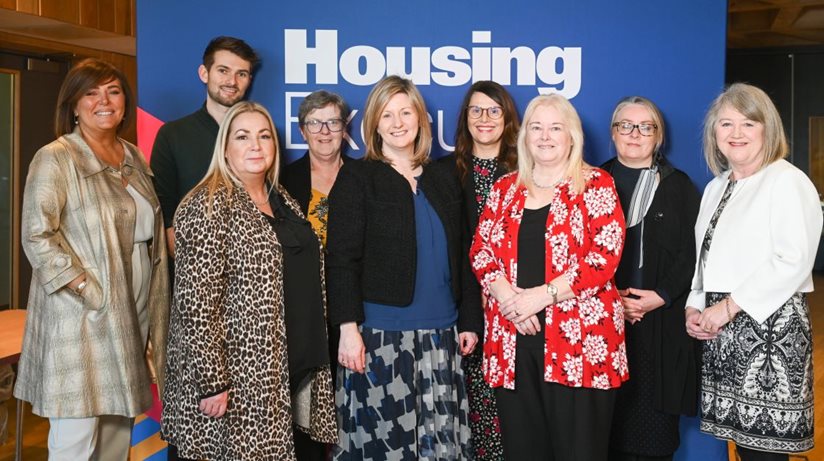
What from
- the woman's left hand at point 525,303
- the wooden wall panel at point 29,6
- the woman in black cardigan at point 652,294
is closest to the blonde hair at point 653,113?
the woman in black cardigan at point 652,294

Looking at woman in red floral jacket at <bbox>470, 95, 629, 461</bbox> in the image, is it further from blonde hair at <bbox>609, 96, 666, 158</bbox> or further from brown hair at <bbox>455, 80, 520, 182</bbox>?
blonde hair at <bbox>609, 96, 666, 158</bbox>

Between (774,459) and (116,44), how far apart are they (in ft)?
20.8

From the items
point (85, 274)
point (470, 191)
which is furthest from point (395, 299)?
point (85, 274)

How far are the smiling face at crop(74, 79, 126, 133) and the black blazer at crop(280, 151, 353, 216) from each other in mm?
729

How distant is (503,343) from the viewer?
274cm

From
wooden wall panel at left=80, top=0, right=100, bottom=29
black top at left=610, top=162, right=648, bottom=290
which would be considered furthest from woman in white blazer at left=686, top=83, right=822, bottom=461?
wooden wall panel at left=80, top=0, right=100, bottom=29

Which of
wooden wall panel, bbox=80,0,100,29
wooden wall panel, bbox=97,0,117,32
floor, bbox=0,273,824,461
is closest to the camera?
floor, bbox=0,273,824,461

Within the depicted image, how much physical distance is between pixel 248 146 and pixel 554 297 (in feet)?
3.76

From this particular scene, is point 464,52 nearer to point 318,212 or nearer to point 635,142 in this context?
point 635,142

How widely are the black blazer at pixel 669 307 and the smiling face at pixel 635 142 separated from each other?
14 centimetres

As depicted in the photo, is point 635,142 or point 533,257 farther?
point 635,142

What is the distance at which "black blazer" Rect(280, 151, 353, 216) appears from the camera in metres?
3.28

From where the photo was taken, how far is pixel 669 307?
10.3ft

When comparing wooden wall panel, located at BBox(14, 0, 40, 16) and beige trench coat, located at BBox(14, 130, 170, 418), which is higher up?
wooden wall panel, located at BBox(14, 0, 40, 16)
